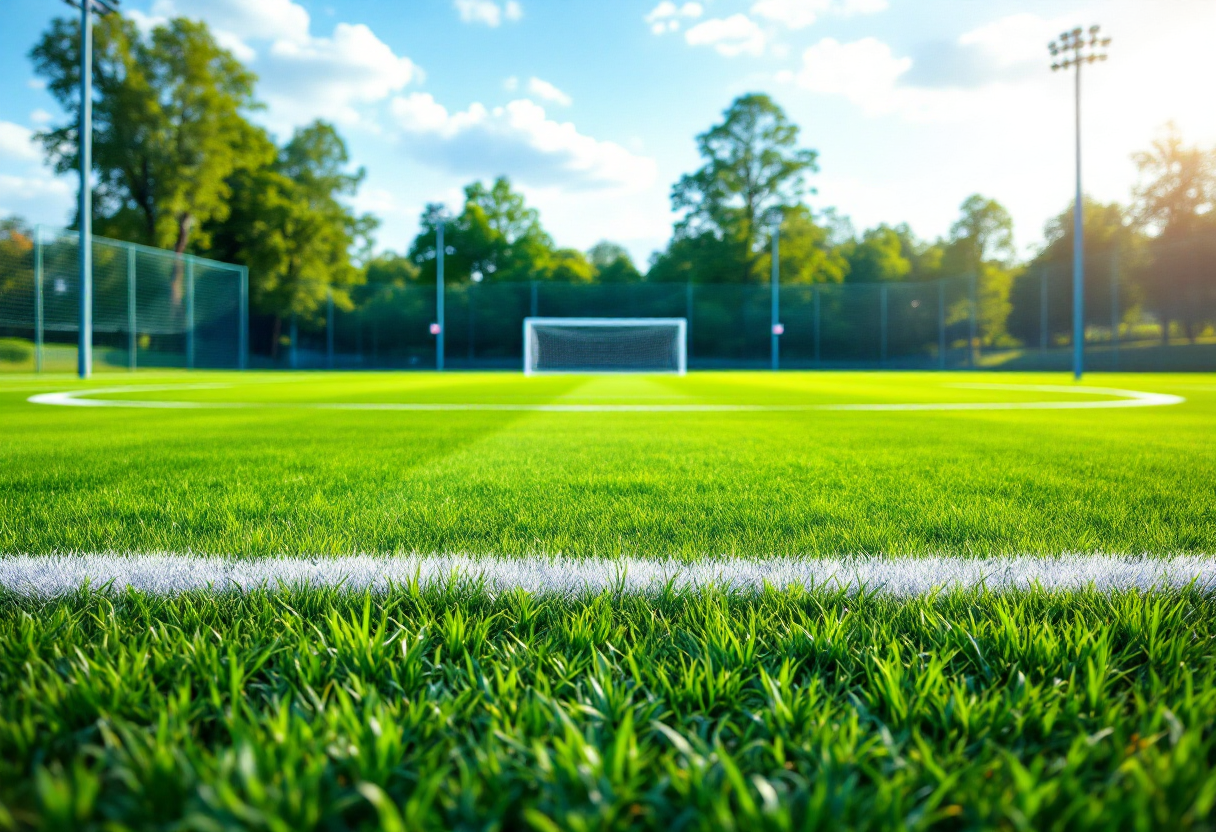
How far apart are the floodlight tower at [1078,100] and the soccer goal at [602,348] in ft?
52.2

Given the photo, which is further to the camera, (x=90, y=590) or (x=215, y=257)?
(x=215, y=257)

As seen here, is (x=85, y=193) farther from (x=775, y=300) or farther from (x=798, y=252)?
(x=798, y=252)

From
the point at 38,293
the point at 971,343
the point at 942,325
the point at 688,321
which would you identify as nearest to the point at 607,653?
the point at 38,293

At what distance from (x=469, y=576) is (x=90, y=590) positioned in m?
0.95

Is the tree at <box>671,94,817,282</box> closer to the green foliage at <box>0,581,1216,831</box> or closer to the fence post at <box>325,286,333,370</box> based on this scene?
the fence post at <box>325,286,333,370</box>

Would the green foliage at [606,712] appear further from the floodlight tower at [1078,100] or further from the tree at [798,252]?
the tree at [798,252]

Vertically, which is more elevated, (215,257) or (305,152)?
(305,152)

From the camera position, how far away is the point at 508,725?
1088 millimetres

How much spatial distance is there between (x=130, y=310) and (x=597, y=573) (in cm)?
2756

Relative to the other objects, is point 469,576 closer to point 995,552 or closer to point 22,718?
point 22,718

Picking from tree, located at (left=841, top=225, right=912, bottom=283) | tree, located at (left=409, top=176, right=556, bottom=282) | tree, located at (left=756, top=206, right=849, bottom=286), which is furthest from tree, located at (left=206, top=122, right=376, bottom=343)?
tree, located at (left=841, top=225, right=912, bottom=283)

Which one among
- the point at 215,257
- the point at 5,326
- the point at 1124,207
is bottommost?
the point at 5,326

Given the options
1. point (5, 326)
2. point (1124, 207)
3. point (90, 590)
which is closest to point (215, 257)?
point (5, 326)

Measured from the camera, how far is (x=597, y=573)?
194cm
